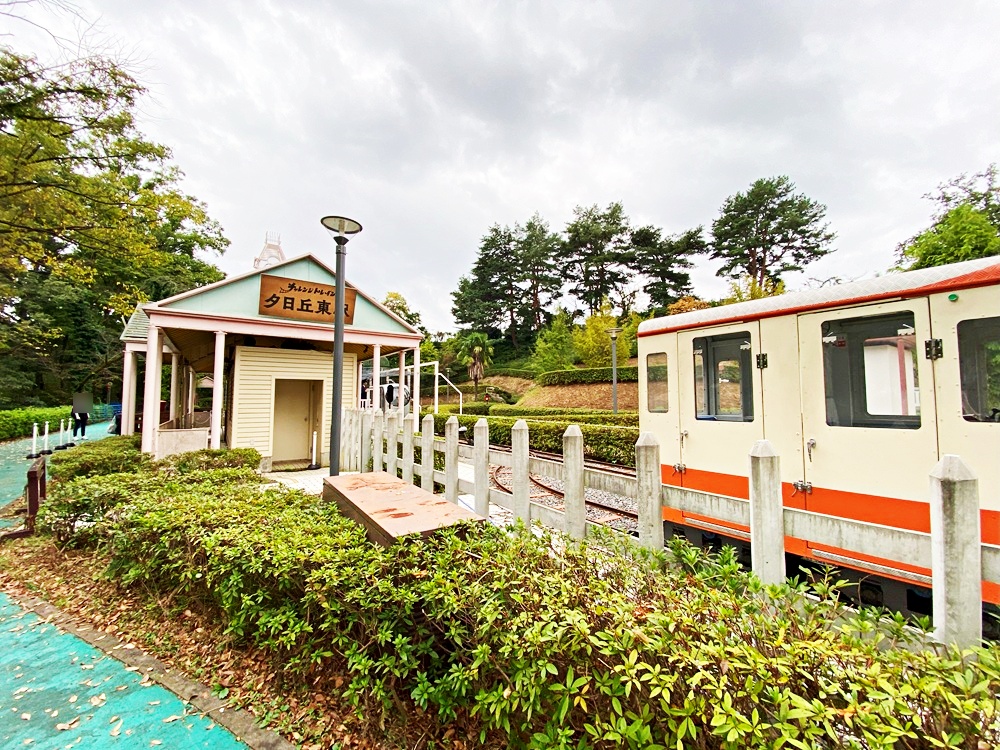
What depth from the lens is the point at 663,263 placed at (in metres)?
37.0

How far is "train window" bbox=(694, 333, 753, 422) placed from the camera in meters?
3.77

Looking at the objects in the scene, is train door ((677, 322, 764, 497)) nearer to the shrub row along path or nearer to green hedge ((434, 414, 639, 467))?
the shrub row along path

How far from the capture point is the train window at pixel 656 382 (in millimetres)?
4516

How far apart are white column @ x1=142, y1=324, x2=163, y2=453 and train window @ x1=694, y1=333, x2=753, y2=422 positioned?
9.40m

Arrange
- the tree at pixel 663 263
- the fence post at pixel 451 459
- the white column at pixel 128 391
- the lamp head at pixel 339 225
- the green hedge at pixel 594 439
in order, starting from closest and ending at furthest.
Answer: the fence post at pixel 451 459 → the lamp head at pixel 339 225 → the green hedge at pixel 594 439 → the white column at pixel 128 391 → the tree at pixel 663 263

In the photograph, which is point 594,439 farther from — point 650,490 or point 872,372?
point 650,490

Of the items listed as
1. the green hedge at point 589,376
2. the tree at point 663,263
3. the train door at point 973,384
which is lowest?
the train door at point 973,384

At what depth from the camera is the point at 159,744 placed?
6.50 feet

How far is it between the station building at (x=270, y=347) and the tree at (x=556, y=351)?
21876 mm

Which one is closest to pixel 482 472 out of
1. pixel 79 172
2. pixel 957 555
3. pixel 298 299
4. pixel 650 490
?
pixel 650 490

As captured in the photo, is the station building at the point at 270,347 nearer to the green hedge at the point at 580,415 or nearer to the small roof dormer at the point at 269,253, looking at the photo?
the small roof dormer at the point at 269,253

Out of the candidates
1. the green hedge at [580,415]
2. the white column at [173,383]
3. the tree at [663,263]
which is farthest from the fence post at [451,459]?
the tree at [663,263]

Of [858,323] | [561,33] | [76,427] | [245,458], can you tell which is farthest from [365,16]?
[76,427]

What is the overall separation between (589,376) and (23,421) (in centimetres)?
2737
